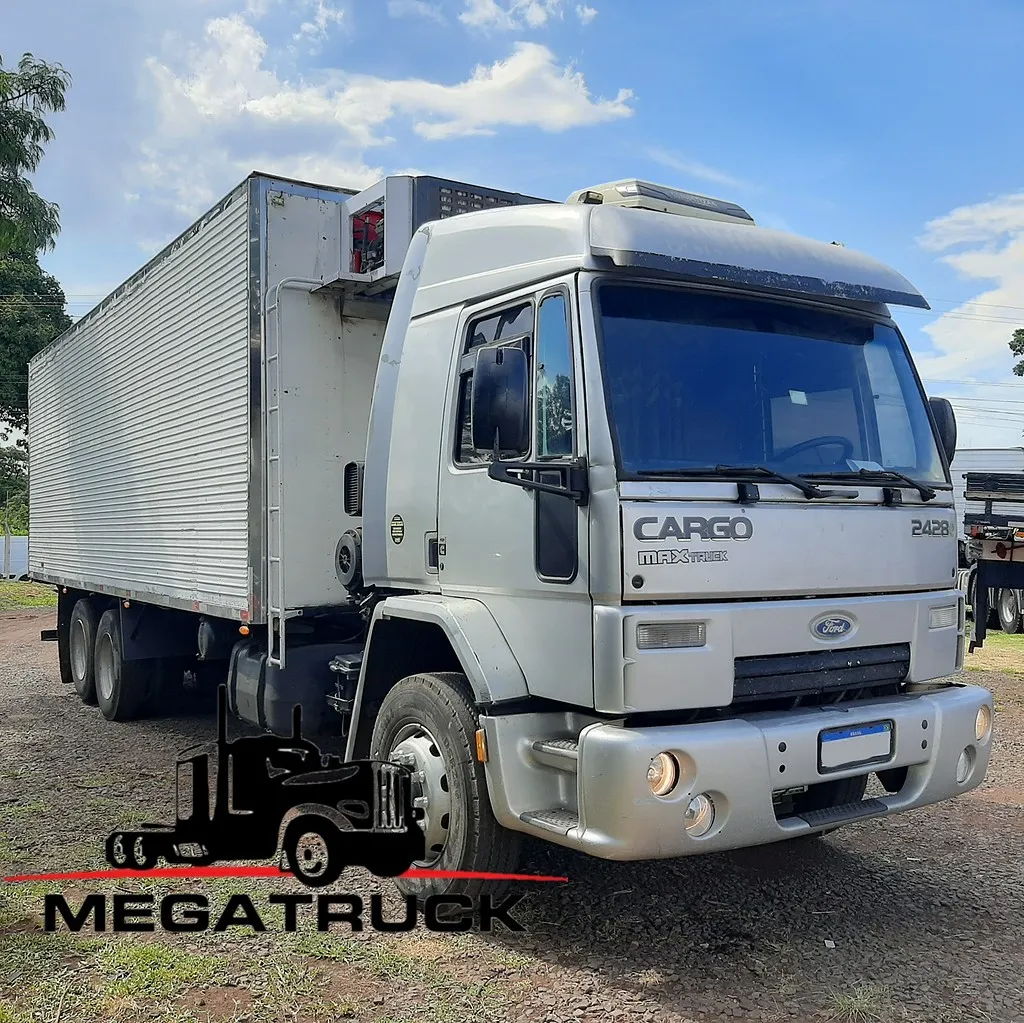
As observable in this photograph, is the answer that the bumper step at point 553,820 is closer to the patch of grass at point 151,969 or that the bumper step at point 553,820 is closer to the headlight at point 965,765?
the patch of grass at point 151,969

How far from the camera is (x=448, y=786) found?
13.9ft

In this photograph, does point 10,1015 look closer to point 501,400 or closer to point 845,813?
point 501,400

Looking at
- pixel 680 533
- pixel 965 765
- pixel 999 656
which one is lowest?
pixel 999 656

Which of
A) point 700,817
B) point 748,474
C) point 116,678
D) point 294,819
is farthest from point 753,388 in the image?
point 116,678

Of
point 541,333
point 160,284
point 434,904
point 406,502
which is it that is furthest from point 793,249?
point 160,284

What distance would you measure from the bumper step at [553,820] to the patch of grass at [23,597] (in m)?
20.3

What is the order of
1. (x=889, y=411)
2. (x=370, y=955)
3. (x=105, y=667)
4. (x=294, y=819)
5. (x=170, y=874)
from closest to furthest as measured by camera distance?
1. (x=370, y=955)
2. (x=889, y=411)
3. (x=170, y=874)
4. (x=294, y=819)
5. (x=105, y=667)

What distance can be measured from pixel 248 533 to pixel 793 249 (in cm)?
335

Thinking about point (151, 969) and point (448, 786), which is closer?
point (151, 969)

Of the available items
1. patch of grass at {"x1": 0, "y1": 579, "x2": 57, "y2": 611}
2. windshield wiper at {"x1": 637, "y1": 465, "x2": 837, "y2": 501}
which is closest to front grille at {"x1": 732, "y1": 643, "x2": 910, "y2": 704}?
windshield wiper at {"x1": 637, "y1": 465, "x2": 837, "y2": 501}

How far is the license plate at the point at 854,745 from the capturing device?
12.8 ft

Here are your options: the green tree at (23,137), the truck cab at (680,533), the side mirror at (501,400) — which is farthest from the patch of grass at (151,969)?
the green tree at (23,137)

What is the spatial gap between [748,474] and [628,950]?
6.22 ft

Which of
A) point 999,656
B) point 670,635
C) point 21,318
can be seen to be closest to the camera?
point 670,635
